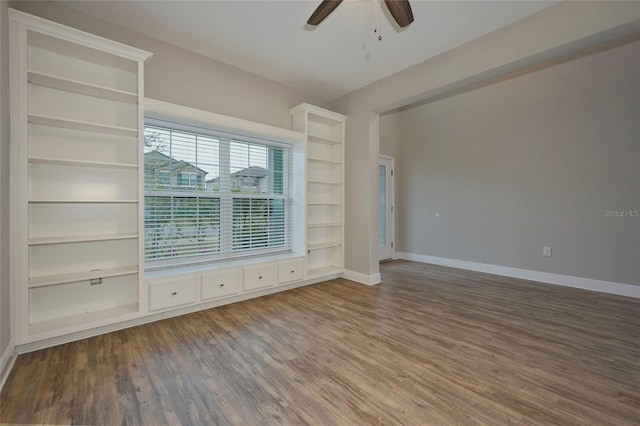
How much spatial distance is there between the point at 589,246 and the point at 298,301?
160 inches

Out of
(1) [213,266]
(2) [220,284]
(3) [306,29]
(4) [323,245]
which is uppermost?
(3) [306,29]

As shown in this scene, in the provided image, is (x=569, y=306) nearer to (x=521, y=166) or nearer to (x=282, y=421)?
(x=521, y=166)

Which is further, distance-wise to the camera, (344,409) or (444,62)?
(444,62)

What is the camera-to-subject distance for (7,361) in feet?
6.27

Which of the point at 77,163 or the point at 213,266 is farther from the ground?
the point at 77,163

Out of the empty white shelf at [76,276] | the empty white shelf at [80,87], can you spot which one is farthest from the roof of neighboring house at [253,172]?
the empty white shelf at [76,276]

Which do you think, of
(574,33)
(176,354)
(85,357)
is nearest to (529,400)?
(176,354)

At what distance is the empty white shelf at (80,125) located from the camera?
2219 millimetres

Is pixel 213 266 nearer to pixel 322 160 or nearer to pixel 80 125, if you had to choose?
pixel 80 125

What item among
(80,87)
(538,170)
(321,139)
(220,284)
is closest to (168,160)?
(80,87)

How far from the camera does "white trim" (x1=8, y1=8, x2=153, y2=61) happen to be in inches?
79.8

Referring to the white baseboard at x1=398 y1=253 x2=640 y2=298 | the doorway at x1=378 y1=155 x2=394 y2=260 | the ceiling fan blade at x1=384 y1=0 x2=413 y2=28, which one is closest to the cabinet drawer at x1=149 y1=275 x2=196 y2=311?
the ceiling fan blade at x1=384 y1=0 x2=413 y2=28

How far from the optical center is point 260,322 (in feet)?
9.08

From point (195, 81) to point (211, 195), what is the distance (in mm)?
1304
